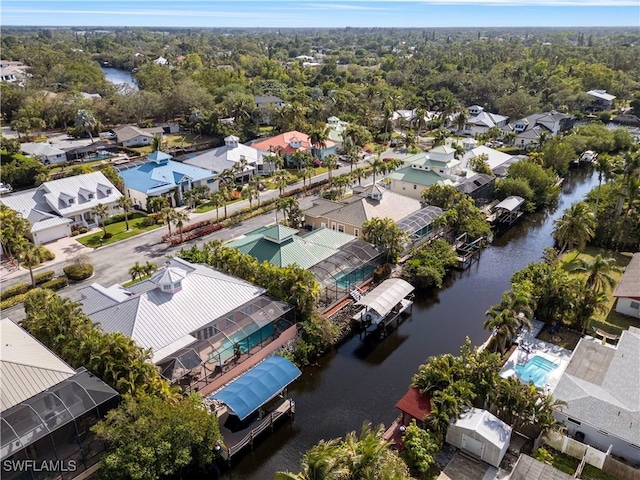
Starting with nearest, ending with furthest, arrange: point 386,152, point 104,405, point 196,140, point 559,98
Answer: point 104,405 → point 386,152 → point 196,140 → point 559,98

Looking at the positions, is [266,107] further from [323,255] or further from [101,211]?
[323,255]

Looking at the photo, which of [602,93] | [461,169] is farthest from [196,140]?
[602,93]

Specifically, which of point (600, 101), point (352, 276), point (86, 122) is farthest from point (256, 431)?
point (600, 101)

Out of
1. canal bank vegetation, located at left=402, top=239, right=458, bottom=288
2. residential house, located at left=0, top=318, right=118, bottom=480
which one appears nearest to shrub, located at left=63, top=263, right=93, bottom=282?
residential house, located at left=0, top=318, right=118, bottom=480

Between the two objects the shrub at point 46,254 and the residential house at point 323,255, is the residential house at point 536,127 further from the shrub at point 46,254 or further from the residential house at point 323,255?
the shrub at point 46,254

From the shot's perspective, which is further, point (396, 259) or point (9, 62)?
point (9, 62)

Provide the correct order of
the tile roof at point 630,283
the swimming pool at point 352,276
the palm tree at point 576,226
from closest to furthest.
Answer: the tile roof at point 630,283 < the swimming pool at point 352,276 < the palm tree at point 576,226

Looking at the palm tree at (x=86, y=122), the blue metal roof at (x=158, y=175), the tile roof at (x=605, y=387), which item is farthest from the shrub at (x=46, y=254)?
the palm tree at (x=86, y=122)

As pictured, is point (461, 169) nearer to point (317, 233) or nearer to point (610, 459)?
point (317, 233)
